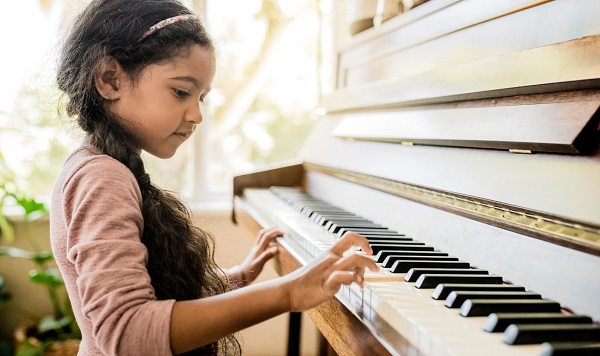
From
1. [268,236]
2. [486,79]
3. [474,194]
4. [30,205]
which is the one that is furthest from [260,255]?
[30,205]

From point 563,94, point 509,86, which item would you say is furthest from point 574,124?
point 509,86

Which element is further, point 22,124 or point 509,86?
point 22,124

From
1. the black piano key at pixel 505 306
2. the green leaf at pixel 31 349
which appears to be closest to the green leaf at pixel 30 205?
the green leaf at pixel 31 349

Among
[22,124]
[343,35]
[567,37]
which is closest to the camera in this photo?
[567,37]

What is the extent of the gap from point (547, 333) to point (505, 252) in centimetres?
32

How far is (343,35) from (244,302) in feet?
8.67

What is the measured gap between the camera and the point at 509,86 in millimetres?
A: 1072

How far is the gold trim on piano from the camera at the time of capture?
80 cm

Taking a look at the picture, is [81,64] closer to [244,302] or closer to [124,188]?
[124,188]

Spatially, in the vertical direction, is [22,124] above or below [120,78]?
below

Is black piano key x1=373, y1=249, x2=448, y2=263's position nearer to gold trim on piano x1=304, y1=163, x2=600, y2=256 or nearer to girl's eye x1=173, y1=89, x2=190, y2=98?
gold trim on piano x1=304, y1=163, x2=600, y2=256

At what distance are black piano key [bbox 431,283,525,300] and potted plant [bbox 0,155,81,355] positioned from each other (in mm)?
2094

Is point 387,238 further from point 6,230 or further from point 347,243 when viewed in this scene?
point 6,230

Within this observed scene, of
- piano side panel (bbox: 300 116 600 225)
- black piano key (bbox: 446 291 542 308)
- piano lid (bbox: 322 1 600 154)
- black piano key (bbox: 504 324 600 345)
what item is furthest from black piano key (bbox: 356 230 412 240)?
black piano key (bbox: 504 324 600 345)
